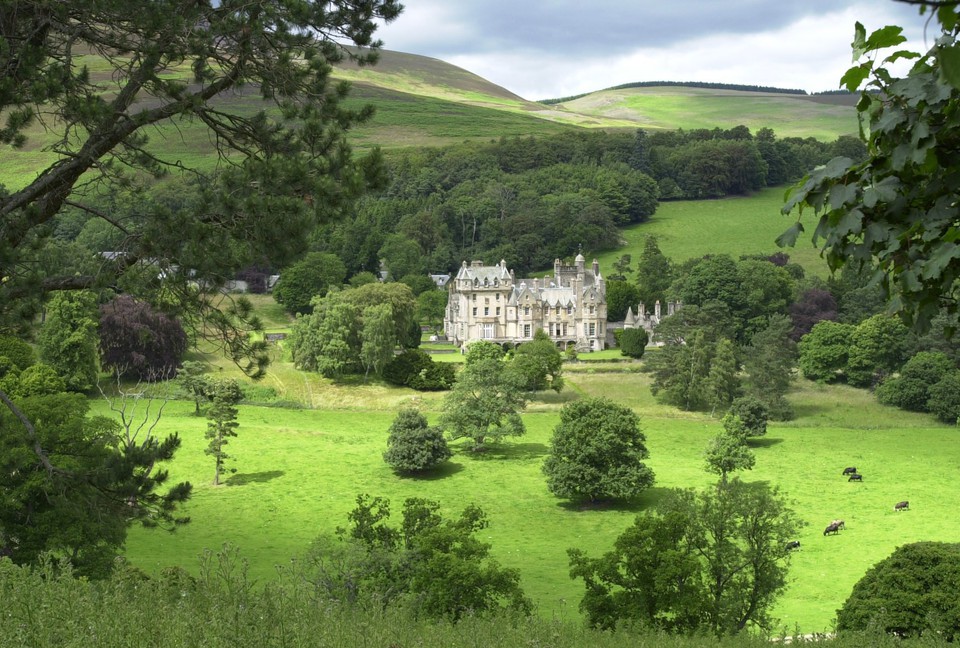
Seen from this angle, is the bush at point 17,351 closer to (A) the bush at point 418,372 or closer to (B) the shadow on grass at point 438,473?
(B) the shadow on grass at point 438,473

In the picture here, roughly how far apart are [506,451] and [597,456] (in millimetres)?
11009

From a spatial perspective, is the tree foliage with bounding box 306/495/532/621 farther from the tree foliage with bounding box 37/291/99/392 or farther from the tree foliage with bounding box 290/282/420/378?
the tree foliage with bounding box 290/282/420/378

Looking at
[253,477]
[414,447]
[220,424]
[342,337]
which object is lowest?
[253,477]

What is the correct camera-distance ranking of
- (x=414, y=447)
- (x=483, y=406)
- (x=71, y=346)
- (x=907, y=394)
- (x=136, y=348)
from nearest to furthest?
1. (x=414, y=447)
2. (x=483, y=406)
3. (x=71, y=346)
4. (x=136, y=348)
5. (x=907, y=394)

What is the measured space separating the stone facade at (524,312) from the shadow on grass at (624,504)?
154ft

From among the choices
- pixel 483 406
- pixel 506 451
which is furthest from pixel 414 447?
pixel 506 451

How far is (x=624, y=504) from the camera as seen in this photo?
159 feet

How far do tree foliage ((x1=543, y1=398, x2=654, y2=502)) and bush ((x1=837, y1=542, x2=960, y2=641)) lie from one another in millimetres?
22939

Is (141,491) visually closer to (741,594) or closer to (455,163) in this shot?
(741,594)

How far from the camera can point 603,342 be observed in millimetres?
96688

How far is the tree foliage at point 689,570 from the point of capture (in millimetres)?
24266

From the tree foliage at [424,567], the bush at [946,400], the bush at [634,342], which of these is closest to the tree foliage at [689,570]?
the tree foliage at [424,567]

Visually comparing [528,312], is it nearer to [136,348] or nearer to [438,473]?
[136,348]

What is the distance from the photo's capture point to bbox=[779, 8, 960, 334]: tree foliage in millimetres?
6230
